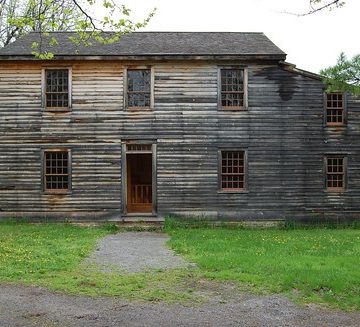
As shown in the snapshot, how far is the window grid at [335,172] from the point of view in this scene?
21016 millimetres

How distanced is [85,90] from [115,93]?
1.16 metres

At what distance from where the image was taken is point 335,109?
21047mm

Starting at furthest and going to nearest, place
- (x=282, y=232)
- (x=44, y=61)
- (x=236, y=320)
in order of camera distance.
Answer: (x=44, y=61)
(x=282, y=232)
(x=236, y=320)

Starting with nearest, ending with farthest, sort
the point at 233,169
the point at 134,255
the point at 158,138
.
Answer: the point at 134,255, the point at 158,138, the point at 233,169

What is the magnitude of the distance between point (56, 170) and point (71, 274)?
10.5 metres

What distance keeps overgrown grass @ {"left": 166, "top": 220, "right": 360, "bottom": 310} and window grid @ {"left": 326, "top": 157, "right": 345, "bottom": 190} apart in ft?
9.00

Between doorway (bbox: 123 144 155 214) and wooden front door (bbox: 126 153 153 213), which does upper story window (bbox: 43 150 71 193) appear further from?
wooden front door (bbox: 126 153 153 213)

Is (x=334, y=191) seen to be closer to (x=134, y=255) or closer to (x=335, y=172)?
(x=335, y=172)

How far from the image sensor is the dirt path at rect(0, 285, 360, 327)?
7.47 meters

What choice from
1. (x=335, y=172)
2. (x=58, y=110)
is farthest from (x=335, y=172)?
(x=58, y=110)

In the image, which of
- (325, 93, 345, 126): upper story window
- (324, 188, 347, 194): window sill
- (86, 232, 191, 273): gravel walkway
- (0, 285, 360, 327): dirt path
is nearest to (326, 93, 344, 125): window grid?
(325, 93, 345, 126): upper story window

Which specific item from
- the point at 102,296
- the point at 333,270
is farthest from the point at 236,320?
the point at 333,270

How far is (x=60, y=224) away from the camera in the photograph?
19891 mm

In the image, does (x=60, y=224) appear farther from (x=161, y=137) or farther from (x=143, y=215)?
(x=161, y=137)
